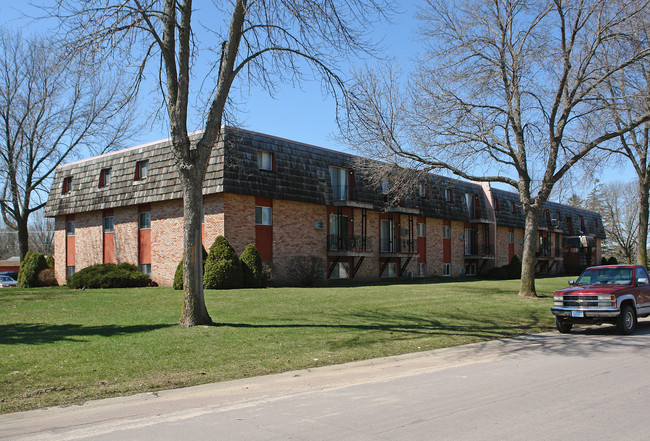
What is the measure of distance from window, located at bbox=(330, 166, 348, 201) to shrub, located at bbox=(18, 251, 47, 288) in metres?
16.5

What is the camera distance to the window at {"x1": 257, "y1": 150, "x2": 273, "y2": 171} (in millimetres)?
26777

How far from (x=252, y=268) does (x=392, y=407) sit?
17937 mm

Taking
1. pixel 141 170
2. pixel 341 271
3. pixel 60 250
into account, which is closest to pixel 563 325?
pixel 341 271

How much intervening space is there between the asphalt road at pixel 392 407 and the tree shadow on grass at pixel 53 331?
15.0ft

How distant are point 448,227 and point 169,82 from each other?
31131 millimetres

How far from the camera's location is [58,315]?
15242 mm

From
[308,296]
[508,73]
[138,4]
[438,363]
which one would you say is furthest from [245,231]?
[438,363]

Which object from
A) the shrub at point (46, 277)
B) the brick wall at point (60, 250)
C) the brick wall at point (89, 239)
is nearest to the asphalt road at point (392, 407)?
the shrub at point (46, 277)

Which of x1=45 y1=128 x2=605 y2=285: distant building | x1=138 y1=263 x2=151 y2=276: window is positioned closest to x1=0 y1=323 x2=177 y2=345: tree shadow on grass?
x1=45 y1=128 x2=605 y2=285: distant building

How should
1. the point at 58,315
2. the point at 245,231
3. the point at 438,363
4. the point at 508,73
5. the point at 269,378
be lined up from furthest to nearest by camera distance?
1. the point at 245,231
2. the point at 508,73
3. the point at 58,315
4. the point at 438,363
5. the point at 269,378

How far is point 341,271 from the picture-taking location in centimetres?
3162

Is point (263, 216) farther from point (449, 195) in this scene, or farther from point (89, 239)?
point (449, 195)

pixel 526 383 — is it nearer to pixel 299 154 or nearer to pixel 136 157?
pixel 299 154

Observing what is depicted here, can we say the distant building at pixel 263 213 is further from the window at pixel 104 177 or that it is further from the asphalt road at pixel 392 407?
the asphalt road at pixel 392 407
